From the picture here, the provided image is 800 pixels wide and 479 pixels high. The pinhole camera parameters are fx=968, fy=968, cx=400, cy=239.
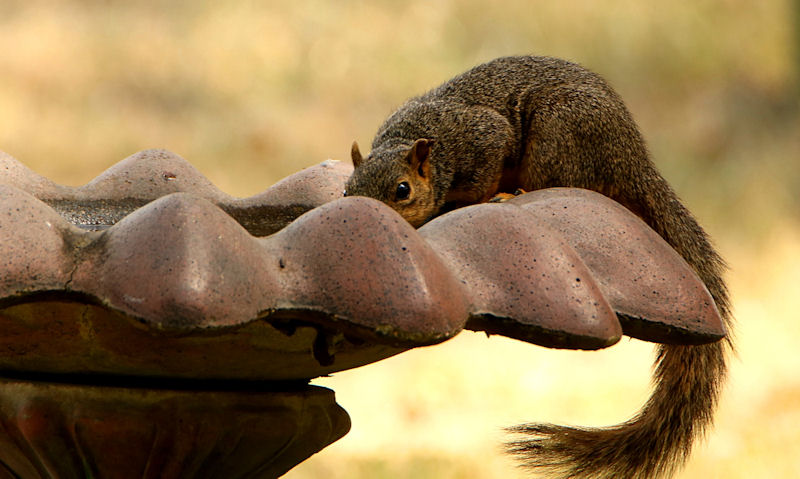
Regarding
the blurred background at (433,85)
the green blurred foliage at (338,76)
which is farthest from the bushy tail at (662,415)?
the green blurred foliage at (338,76)

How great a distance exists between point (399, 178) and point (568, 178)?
0.41m

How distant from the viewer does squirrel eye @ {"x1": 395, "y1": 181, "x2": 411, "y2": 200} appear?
7.27 ft

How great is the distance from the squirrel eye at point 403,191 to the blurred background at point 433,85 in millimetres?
2598

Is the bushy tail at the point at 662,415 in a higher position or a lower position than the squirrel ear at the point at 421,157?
lower

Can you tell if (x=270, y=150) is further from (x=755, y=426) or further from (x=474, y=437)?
(x=755, y=426)

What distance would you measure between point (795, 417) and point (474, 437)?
5.11ft

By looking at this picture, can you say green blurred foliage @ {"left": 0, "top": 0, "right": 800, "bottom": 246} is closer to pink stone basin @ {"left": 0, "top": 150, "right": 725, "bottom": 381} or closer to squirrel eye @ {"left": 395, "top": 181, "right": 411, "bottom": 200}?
squirrel eye @ {"left": 395, "top": 181, "right": 411, "bottom": 200}

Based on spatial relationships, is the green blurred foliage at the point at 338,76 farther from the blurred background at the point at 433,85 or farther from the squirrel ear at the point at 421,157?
the squirrel ear at the point at 421,157

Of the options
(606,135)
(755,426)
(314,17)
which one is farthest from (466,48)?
(606,135)

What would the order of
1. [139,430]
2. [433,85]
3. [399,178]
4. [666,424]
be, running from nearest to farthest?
[139,430]
[666,424]
[399,178]
[433,85]

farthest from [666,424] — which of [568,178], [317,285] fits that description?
[317,285]

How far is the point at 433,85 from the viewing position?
605cm

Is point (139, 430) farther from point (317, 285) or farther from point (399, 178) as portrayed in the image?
point (399, 178)

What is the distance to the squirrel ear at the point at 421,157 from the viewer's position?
2199 mm
